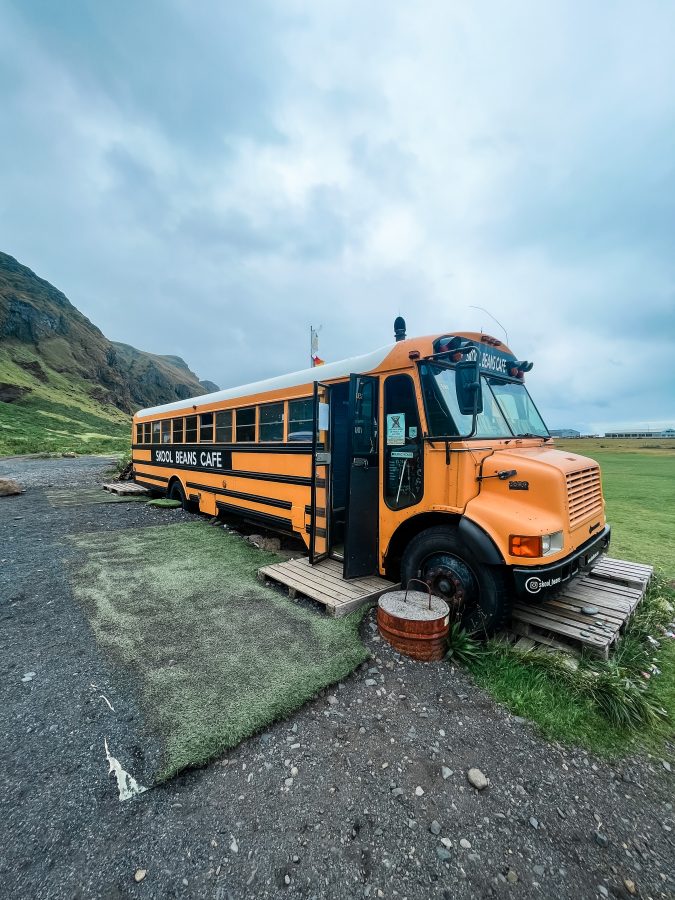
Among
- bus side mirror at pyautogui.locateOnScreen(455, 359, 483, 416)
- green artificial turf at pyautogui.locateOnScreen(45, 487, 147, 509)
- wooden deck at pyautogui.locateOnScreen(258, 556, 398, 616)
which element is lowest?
green artificial turf at pyautogui.locateOnScreen(45, 487, 147, 509)

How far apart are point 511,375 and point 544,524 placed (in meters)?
2.12

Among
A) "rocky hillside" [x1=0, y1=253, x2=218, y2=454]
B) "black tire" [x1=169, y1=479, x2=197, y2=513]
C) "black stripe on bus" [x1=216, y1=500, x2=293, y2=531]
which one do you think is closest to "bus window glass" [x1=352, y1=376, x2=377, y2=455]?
"black stripe on bus" [x1=216, y1=500, x2=293, y2=531]

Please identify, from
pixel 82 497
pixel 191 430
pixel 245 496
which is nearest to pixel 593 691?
pixel 245 496

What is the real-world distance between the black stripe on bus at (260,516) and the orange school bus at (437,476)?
0.11 feet

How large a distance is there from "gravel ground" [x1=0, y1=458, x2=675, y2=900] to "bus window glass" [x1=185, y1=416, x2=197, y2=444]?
240 inches

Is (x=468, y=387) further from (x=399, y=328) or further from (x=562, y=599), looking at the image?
(x=562, y=599)

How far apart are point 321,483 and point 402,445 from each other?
1.39m

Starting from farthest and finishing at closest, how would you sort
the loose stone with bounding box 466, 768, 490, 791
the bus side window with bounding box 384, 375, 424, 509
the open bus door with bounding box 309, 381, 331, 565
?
the open bus door with bounding box 309, 381, 331, 565 < the bus side window with bounding box 384, 375, 424, 509 < the loose stone with bounding box 466, 768, 490, 791

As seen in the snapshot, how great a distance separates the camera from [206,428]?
326 inches

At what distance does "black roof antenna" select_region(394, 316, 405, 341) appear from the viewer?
4922 mm

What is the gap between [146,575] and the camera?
5.32 m

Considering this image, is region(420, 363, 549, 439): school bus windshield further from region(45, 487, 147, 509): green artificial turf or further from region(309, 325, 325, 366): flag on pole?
region(45, 487, 147, 509): green artificial turf

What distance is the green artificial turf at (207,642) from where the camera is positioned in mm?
2660

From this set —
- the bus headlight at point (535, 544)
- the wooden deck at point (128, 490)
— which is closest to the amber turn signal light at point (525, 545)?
the bus headlight at point (535, 544)
